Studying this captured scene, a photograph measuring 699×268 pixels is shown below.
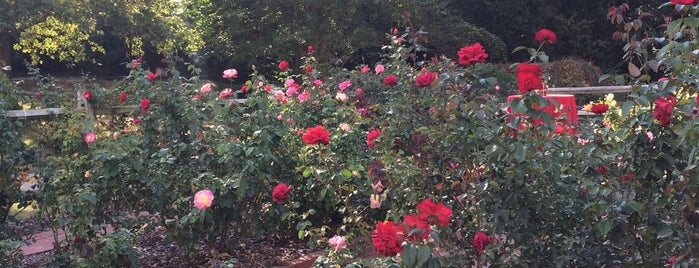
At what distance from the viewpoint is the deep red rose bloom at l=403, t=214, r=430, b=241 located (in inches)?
67.2

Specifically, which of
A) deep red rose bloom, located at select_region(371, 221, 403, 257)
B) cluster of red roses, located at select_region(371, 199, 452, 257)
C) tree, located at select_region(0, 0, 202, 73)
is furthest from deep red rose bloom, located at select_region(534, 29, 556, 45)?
tree, located at select_region(0, 0, 202, 73)

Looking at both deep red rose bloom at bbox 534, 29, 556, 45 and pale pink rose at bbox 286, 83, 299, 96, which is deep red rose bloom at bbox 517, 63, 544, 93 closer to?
deep red rose bloom at bbox 534, 29, 556, 45

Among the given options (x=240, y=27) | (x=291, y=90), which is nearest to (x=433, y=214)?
(x=291, y=90)

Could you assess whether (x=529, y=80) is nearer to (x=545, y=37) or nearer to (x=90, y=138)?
(x=545, y=37)

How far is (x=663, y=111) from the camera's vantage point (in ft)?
6.18

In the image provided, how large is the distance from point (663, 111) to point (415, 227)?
816 mm

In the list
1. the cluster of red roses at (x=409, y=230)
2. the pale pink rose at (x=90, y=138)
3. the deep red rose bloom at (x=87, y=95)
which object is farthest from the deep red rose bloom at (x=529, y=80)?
the deep red rose bloom at (x=87, y=95)

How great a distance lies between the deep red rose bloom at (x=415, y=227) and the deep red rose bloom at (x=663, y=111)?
775mm

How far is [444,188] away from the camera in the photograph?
7.68ft

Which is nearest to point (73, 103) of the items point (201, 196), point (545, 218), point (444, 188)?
point (201, 196)

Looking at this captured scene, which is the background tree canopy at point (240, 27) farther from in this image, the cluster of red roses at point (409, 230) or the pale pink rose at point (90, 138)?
the cluster of red roses at point (409, 230)

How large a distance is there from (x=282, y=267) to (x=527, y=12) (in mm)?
19409

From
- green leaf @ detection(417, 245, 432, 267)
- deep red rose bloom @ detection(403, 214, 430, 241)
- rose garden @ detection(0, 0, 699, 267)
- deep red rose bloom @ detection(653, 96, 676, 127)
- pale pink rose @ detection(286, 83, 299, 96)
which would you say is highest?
deep red rose bloom @ detection(653, 96, 676, 127)

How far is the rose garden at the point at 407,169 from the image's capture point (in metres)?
1.94
